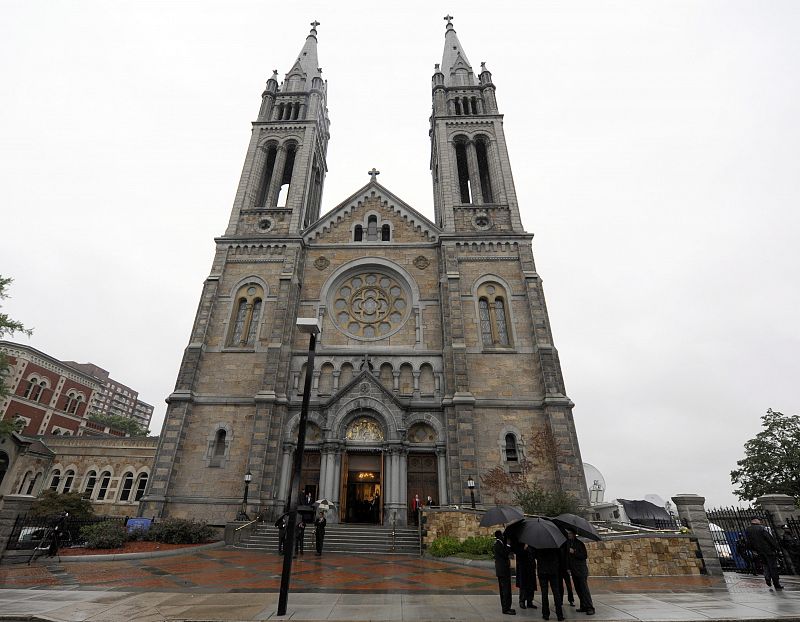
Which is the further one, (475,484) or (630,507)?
(630,507)

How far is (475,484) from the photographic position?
2030 cm

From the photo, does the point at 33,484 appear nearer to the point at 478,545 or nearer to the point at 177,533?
the point at 177,533

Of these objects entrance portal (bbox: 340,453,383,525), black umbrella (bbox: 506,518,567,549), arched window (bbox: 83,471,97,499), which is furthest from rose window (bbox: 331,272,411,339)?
arched window (bbox: 83,471,97,499)

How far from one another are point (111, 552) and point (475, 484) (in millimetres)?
14931

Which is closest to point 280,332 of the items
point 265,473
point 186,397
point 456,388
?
point 186,397

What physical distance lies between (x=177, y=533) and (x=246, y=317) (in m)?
12.6

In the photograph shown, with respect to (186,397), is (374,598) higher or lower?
lower

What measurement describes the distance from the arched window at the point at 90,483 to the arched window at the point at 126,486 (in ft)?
8.12

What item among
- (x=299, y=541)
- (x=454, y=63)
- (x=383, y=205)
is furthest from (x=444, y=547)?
(x=454, y=63)

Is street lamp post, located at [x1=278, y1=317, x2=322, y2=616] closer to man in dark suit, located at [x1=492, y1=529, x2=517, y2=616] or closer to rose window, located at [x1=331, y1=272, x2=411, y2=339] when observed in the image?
man in dark suit, located at [x1=492, y1=529, x2=517, y2=616]

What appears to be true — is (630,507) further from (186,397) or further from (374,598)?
(186,397)

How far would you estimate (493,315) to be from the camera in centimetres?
2608

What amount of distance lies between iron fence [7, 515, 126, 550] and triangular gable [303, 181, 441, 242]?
19.7 m

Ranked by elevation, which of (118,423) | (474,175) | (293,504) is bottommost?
(293,504)
